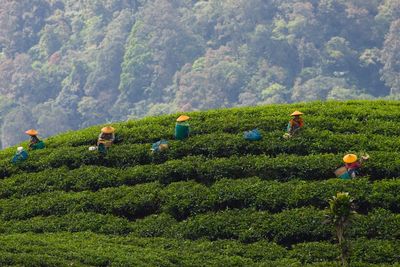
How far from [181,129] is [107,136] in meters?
2.35

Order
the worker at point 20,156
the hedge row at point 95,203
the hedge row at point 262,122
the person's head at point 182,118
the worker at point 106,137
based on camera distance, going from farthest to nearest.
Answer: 1. the worker at point 20,156
2. the worker at point 106,137
3. the person's head at point 182,118
4. the hedge row at point 262,122
5. the hedge row at point 95,203

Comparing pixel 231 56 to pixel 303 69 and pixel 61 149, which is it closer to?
pixel 303 69

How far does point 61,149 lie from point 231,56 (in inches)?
4778

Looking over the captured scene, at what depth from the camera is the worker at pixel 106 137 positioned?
26.4 m

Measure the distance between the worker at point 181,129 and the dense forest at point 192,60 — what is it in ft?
317

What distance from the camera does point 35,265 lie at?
18.6m

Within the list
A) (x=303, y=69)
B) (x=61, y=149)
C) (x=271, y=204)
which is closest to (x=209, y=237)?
(x=271, y=204)

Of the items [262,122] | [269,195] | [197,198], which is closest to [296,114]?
[262,122]

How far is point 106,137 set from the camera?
26641 mm

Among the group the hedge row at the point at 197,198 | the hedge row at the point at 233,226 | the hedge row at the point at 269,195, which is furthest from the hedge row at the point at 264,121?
the hedge row at the point at 233,226

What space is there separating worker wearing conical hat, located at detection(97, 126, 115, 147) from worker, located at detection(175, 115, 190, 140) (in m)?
2.04

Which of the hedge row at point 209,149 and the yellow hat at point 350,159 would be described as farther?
the hedge row at point 209,149

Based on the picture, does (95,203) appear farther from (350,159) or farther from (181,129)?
(350,159)

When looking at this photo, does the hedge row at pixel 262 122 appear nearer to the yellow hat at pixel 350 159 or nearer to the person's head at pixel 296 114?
the person's head at pixel 296 114
